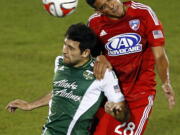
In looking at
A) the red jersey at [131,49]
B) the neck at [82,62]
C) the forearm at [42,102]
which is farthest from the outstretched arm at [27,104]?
the red jersey at [131,49]

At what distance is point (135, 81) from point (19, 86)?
473 cm

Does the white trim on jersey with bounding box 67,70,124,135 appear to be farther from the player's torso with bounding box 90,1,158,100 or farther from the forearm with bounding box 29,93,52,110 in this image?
the player's torso with bounding box 90,1,158,100

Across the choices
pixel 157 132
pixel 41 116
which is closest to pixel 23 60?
pixel 41 116

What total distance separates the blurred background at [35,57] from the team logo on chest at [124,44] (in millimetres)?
2598

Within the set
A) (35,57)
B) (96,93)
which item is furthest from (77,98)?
(35,57)

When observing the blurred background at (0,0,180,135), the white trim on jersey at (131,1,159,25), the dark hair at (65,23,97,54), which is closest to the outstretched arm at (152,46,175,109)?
the white trim on jersey at (131,1,159,25)

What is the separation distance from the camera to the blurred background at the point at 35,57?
1081 cm

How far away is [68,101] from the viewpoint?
23.1ft

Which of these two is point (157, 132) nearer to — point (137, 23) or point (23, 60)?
point (137, 23)

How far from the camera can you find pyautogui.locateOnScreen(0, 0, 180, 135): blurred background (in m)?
10.8

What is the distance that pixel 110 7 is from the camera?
7.71m

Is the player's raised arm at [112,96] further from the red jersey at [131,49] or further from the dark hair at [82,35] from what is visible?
the red jersey at [131,49]

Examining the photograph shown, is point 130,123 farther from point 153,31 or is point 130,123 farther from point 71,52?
point 71,52

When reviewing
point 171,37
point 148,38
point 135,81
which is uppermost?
point 148,38
